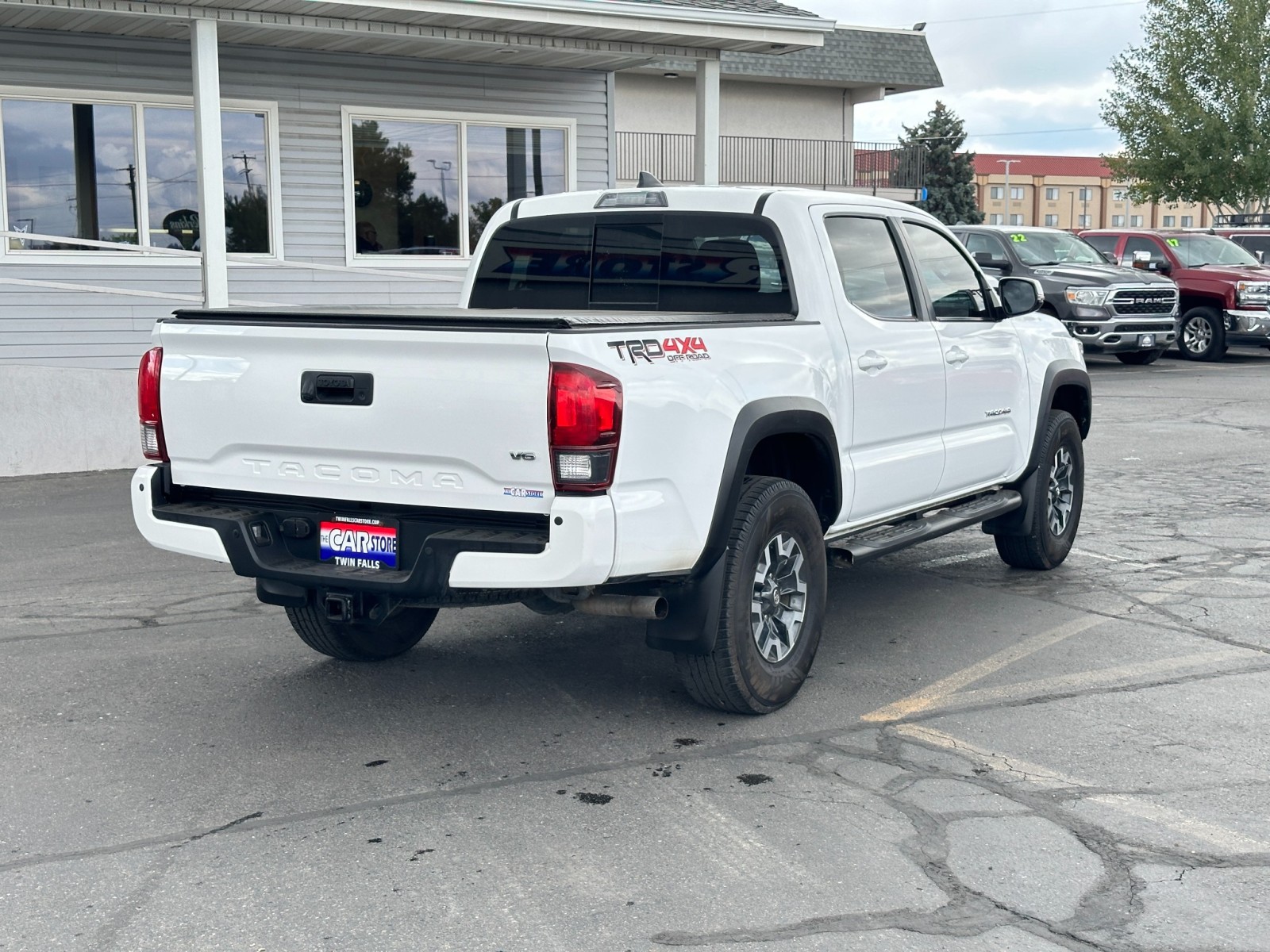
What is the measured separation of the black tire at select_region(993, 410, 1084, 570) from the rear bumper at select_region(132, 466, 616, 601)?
12.5ft

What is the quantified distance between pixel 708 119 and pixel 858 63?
24.2 metres

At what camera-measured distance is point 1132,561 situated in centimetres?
810

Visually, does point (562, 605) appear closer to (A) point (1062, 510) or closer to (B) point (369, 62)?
(A) point (1062, 510)

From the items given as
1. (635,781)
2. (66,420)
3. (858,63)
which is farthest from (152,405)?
(858,63)

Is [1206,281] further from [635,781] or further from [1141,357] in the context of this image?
[635,781]

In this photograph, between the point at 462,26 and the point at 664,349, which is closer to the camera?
the point at 664,349

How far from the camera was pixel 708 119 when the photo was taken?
1397cm

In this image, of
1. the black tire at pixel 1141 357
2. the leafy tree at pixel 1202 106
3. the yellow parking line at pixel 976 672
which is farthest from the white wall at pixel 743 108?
the yellow parking line at pixel 976 672

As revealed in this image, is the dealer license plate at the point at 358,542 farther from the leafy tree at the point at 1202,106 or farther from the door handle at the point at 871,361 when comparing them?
the leafy tree at the point at 1202,106

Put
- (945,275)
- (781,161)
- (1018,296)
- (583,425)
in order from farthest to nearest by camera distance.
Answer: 1. (781,161)
2. (1018,296)
3. (945,275)
4. (583,425)

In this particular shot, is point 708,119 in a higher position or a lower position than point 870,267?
higher

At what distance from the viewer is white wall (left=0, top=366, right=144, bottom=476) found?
12164 mm

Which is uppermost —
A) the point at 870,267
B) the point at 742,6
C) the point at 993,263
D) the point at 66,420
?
the point at 742,6

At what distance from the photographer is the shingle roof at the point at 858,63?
34250 mm
